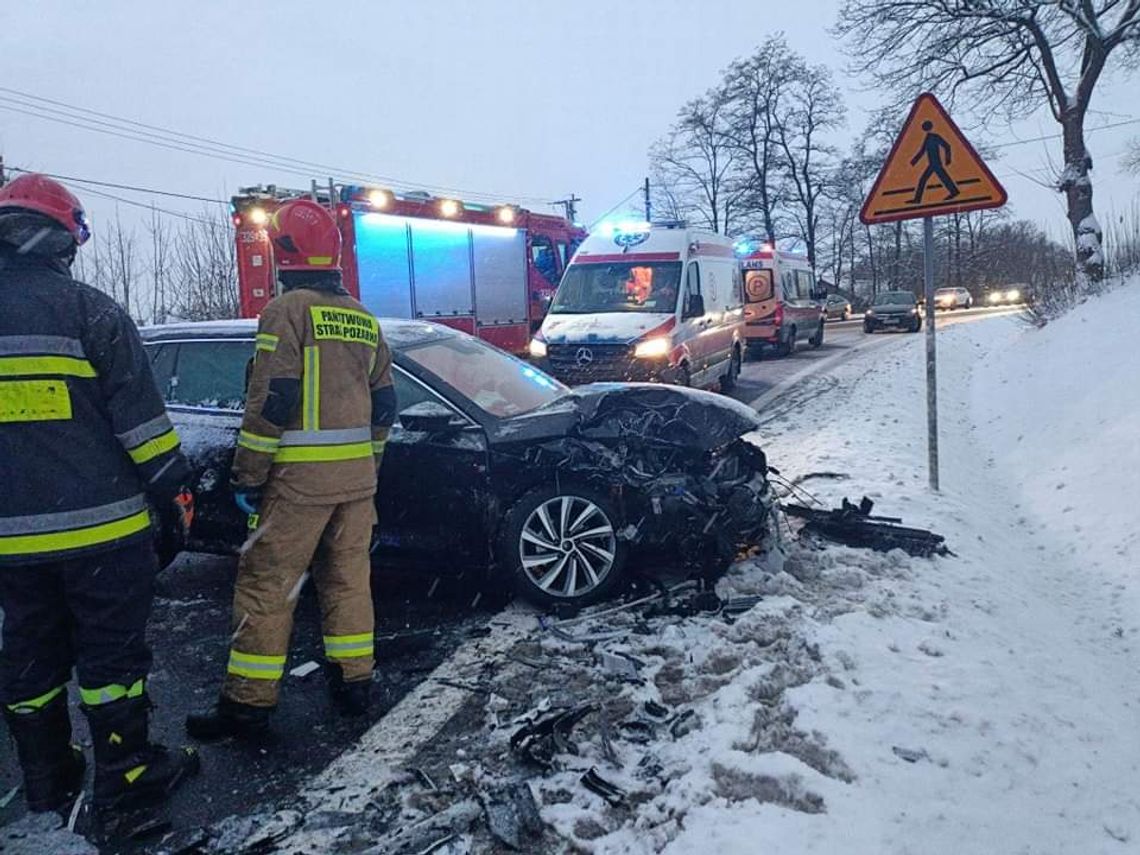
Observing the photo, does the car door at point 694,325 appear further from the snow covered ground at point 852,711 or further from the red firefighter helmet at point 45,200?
the red firefighter helmet at point 45,200

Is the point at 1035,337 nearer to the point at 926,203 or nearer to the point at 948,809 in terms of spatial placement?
the point at 926,203

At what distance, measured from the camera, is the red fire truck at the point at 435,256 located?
41.1ft

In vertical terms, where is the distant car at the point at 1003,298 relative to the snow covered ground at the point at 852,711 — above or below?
above

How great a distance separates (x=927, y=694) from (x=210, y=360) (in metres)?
4.30

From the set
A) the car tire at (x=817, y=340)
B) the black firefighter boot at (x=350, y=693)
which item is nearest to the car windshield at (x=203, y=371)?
the black firefighter boot at (x=350, y=693)

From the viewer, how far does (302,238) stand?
3.34 m

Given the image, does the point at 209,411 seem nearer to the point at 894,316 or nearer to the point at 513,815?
the point at 513,815

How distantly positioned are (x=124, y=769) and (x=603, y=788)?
5.34 feet

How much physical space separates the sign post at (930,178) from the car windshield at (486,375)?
2719mm

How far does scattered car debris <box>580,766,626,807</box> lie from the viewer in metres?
2.73

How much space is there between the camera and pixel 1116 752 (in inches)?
117

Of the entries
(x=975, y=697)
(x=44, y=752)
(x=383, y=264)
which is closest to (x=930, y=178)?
(x=975, y=697)

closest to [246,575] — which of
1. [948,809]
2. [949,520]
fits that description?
[948,809]

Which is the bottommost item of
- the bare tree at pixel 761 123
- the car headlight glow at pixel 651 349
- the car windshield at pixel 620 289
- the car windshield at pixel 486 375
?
the car windshield at pixel 486 375
